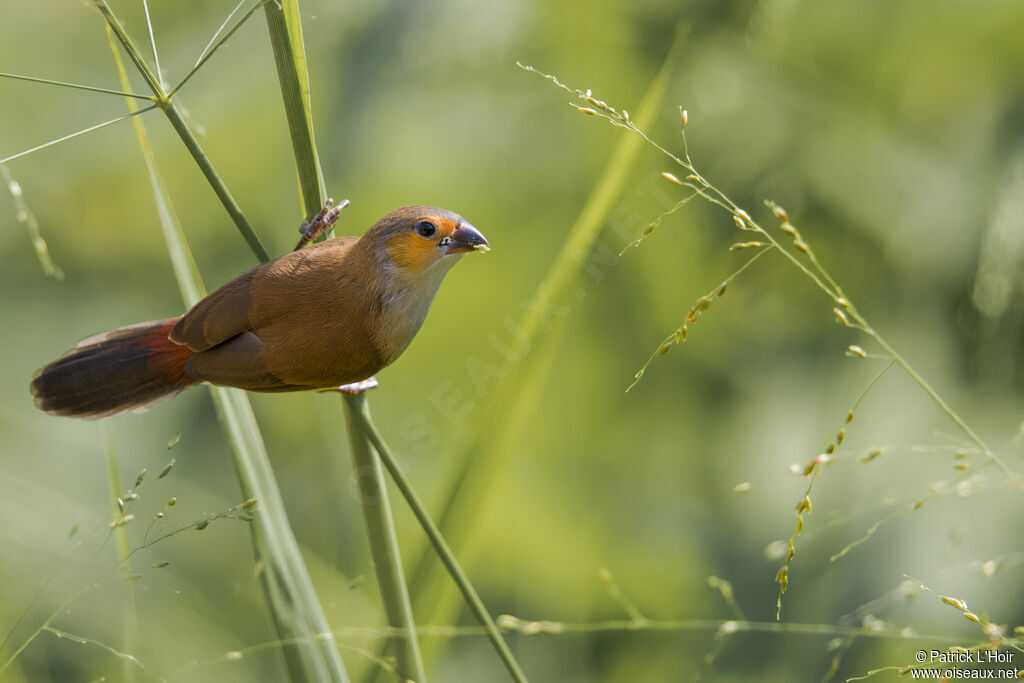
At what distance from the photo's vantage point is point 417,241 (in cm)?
104

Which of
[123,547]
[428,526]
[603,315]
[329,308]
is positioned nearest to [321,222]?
[329,308]

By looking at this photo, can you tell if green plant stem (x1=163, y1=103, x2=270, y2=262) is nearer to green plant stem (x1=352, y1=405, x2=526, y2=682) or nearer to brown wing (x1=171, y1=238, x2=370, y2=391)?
brown wing (x1=171, y1=238, x2=370, y2=391)

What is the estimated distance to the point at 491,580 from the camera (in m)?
2.34

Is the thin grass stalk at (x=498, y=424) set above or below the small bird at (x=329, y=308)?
below

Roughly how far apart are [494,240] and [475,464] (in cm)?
145

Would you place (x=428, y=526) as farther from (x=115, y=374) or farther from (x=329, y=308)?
(x=115, y=374)

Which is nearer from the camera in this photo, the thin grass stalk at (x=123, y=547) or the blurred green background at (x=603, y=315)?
the thin grass stalk at (x=123, y=547)

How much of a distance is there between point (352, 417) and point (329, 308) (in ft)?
0.45

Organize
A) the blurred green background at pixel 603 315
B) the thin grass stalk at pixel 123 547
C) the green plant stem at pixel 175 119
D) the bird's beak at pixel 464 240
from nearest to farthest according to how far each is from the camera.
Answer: the green plant stem at pixel 175 119 < the bird's beak at pixel 464 240 < the thin grass stalk at pixel 123 547 < the blurred green background at pixel 603 315

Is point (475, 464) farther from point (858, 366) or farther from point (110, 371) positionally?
point (858, 366)

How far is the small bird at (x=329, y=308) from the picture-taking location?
1.04m

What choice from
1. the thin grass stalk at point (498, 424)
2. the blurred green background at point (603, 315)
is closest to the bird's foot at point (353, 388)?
the thin grass stalk at point (498, 424)

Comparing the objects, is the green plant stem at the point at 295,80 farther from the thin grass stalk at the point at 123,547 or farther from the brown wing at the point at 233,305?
the thin grass stalk at the point at 123,547

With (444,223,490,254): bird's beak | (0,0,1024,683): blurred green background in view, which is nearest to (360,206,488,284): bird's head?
(444,223,490,254): bird's beak
